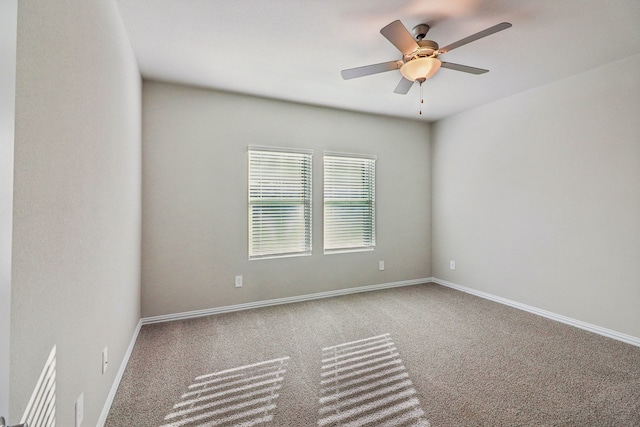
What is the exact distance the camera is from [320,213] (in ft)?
13.3

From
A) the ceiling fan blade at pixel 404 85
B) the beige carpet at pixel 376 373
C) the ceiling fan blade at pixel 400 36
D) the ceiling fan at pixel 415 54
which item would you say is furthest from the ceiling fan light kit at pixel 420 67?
the beige carpet at pixel 376 373

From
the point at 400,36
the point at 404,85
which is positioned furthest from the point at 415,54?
the point at 404,85

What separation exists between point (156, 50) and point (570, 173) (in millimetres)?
4293

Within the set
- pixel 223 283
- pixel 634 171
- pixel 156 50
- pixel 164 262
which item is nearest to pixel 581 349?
pixel 634 171

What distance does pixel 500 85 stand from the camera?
337cm

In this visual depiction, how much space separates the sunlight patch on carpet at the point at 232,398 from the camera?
5.82 feet

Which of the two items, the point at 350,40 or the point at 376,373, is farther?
the point at 350,40

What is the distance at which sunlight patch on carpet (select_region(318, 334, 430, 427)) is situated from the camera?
5.81 feet

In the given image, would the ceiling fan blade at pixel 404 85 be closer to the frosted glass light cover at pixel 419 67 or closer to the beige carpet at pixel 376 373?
the frosted glass light cover at pixel 419 67

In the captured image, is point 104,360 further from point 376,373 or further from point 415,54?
point 415,54

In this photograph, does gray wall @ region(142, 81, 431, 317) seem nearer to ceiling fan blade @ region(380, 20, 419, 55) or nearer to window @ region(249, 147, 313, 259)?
window @ region(249, 147, 313, 259)

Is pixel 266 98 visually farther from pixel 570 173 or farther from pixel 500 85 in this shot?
pixel 570 173

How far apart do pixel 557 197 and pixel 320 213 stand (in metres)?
2.74

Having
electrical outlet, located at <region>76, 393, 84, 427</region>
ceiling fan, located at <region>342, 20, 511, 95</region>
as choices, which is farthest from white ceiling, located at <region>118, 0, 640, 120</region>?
electrical outlet, located at <region>76, 393, 84, 427</region>
